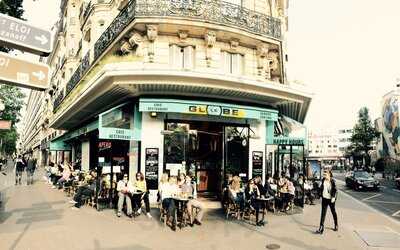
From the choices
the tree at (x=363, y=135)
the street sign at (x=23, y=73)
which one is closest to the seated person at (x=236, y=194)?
the street sign at (x=23, y=73)

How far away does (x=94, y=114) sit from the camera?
20062 mm

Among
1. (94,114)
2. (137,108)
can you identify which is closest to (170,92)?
(137,108)

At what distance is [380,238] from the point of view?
10195mm

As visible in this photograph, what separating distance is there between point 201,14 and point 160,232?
8.64 m

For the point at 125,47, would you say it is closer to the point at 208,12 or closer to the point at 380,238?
the point at 208,12

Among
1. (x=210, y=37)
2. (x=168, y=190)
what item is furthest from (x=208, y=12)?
(x=168, y=190)

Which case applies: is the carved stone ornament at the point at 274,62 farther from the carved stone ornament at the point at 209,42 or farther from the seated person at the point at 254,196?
the seated person at the point at 254,196

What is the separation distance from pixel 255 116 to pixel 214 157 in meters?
2.42

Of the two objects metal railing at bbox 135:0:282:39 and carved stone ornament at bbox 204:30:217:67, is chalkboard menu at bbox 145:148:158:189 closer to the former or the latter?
carved stone ornament at bbox 204:30:217:67

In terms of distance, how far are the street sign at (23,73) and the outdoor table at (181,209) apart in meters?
6.06

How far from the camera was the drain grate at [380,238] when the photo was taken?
9.50 m

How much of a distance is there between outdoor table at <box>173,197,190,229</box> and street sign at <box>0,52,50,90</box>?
6.06m

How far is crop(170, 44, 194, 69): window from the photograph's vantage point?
15.8 meters

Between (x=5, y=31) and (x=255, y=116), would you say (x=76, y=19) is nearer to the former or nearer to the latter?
(x=255, y=116)
